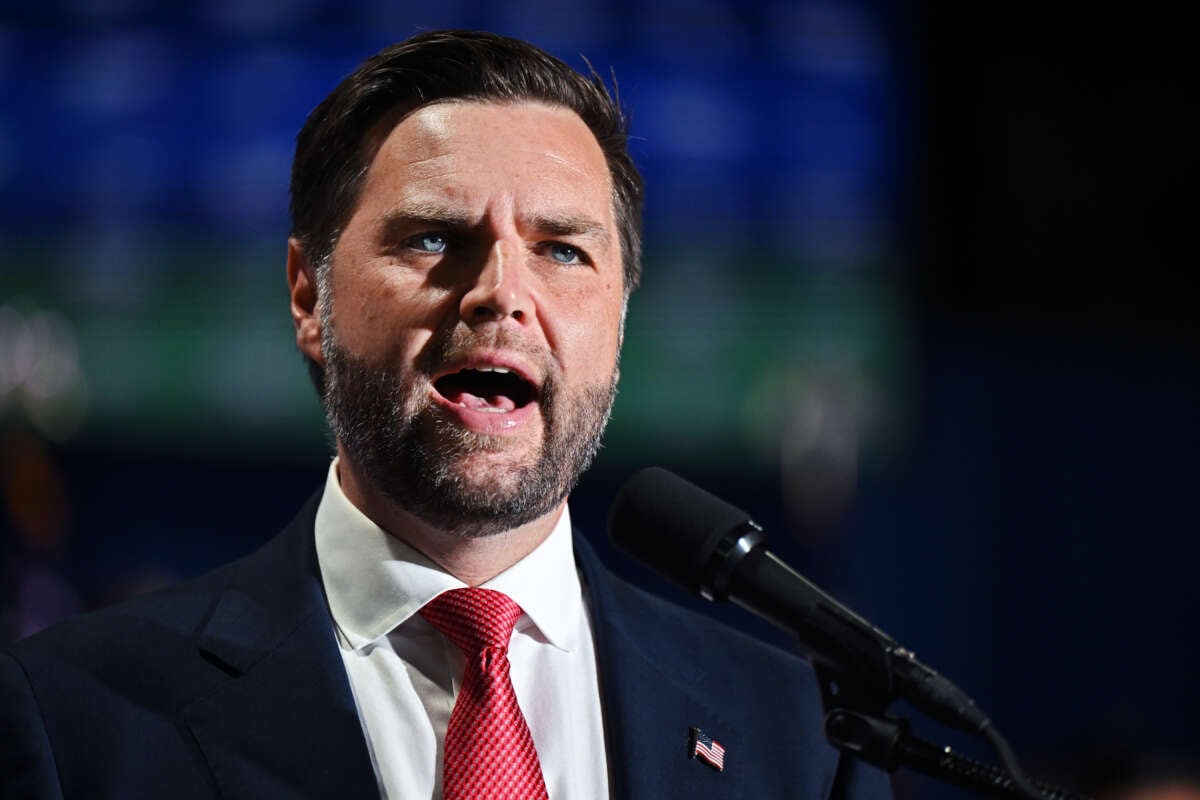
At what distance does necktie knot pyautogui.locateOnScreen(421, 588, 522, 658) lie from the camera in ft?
4.95

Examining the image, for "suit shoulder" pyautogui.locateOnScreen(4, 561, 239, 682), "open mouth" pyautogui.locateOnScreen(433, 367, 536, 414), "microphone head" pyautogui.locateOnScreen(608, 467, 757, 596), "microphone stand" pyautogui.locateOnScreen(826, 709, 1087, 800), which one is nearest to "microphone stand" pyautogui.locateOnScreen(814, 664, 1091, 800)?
"microphone stand" pyautogui.locateOnScreen(826, 709, 1087, 800)

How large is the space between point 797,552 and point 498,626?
10.6 feet

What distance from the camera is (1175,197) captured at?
4.61 metres

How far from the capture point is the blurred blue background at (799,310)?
4211 millimetres

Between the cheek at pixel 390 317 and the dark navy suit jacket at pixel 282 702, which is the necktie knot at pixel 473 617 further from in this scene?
the cheek at pixel 390 317

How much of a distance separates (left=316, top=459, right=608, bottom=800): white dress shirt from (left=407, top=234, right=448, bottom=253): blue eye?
0.31 metres

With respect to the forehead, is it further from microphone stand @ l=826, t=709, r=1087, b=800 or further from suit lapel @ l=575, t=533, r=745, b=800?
microphone stand @ l=826, t=709, r=1087, b=800

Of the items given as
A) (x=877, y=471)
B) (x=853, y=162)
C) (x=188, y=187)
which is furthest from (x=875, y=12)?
(x=188, y=187)

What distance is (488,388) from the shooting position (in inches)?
60.2

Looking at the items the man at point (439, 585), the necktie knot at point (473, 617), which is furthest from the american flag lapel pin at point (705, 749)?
the necktie knot at point (473, 617)

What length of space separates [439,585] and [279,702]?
21 centimetres

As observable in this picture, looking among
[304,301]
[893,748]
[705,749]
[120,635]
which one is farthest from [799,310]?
[893,748]

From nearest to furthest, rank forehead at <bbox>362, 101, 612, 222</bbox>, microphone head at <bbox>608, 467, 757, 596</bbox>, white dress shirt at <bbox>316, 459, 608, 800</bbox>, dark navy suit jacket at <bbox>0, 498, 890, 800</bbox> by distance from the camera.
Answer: microphone head at <bbox>608, 467, 757, 596</bbox>
dark navy suit jacket at <bbox>0, 498, 890, 800</bbox>
white dress shirt at <bbox>316, 459, 608, 800</bbox>
forehead at <bbox>362, 101, 612, 222</bbox>

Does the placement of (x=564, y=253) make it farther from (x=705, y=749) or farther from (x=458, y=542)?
(x=705, y=749)
